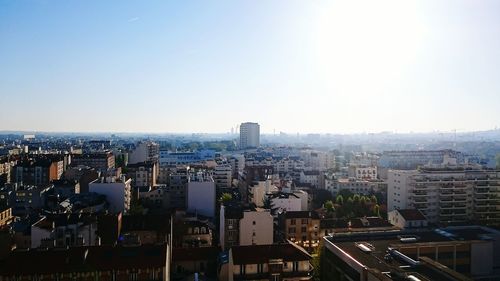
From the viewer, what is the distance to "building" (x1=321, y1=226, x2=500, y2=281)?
1070 cm

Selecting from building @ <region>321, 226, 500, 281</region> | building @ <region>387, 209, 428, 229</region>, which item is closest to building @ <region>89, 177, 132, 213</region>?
building @ <region>321, 226, 500, 281</region>

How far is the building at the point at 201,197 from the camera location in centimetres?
2139

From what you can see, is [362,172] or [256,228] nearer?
[256,228]

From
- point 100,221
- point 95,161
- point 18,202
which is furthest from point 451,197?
point 95,161

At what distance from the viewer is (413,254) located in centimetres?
1299

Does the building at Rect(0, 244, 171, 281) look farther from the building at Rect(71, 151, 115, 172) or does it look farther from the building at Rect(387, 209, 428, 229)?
the building at Rect(71, 151, 115, 172)

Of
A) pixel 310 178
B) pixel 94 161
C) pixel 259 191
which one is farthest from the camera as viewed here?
pixel 94 161

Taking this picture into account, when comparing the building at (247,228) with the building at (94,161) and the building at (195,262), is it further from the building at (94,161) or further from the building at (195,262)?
the building at (94,161)

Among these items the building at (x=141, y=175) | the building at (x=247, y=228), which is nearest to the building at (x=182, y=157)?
the building at (x=141, y=175)

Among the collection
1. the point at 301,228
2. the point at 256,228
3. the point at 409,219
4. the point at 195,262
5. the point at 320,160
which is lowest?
the point at 195,262

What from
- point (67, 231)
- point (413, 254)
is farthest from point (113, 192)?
point (413, 254)

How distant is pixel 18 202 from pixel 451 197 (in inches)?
779

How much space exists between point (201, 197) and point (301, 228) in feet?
19.1

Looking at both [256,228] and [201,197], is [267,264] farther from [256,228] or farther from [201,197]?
[201,197]
